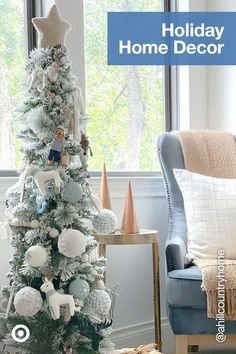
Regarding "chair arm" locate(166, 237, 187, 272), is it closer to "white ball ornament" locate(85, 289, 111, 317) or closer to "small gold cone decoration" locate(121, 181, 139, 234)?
"small gold cone decoration" locate(121, 181, 139, 234)

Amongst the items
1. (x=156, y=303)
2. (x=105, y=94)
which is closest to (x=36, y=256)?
(x=156, y=303)

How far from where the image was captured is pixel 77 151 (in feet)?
7.02

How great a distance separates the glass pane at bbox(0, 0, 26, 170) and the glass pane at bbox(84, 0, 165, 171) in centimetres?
45

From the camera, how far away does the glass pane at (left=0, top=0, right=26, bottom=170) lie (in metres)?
2.83

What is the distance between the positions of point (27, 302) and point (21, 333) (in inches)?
5.0

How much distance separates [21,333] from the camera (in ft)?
6.67

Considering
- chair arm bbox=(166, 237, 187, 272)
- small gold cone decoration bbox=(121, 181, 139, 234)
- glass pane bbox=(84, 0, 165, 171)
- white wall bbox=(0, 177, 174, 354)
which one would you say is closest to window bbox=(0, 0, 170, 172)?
glass pane bbox=(84, 0, 165, 171)

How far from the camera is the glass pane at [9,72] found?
2832 mm

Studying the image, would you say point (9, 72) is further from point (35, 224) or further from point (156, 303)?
point (156, 303)

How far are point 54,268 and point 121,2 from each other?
1887 millimetres

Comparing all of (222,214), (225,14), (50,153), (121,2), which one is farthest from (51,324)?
(225,14)

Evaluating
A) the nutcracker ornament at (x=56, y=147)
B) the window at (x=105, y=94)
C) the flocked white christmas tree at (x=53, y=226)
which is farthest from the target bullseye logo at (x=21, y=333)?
the window at (x=105, y=94)

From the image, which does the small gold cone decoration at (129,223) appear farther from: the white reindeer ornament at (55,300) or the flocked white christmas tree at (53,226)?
the white reindeer ornament at (55,300)

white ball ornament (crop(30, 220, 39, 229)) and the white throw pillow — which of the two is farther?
the white throw pillow
